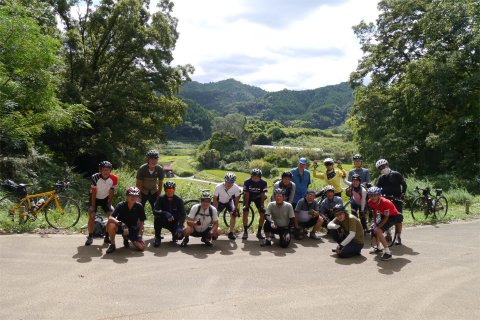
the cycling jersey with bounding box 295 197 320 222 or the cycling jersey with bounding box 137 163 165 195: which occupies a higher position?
the cycling jersey with bounding box 137 163 165 195

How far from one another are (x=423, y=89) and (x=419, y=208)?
36.1ft

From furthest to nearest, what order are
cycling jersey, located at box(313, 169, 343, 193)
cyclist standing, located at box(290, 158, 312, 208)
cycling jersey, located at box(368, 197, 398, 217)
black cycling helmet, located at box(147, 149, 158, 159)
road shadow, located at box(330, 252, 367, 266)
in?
1. cycling jersey, located at box(313, 169, 343, 193)
2. cyclist standing, located at box(290, 158, 312, 208)
3. black cycling helmet, located at box(147, 149, 158, 159)
4. cycling jersey, located at box(368, 197, 398, 217)
5. road shadow, located at box(330, 252, 367, 266)

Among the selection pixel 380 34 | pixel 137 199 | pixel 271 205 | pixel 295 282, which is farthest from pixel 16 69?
pixel 380 34

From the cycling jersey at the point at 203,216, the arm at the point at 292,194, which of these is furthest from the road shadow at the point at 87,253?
the arm at the point at 292,194

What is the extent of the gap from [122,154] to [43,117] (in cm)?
900

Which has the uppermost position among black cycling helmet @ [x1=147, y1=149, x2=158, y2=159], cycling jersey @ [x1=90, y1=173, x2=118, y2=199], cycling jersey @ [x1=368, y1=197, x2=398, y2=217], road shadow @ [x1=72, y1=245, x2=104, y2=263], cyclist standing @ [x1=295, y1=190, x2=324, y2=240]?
black cycling helmet @ [x1=147, y1=149, x2=158, y2=159]

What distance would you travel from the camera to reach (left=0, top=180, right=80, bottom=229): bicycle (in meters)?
8.83

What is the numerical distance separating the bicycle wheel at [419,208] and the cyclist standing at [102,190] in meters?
8.77

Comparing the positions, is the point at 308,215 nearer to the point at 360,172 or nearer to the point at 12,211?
the point at 360,172

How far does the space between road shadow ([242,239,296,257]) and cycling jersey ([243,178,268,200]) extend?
1.13 m

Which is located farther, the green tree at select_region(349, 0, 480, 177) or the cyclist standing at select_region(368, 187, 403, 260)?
the green tree at select_region(349, 0, 480, 177)

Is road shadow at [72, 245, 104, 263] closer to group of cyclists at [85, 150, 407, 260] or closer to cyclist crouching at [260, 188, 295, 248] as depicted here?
group of cyclists at [85, 150, 407, 260]

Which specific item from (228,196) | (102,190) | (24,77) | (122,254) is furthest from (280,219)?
(24,77)

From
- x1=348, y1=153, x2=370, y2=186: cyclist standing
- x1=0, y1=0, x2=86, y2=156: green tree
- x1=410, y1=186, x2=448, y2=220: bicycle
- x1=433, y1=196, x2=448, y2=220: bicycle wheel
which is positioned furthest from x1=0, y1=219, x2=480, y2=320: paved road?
x1=0, y1=0, x2=86, y2=156: green tree
